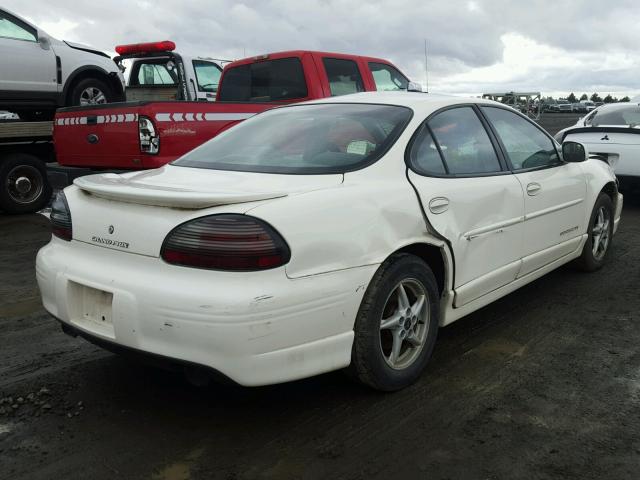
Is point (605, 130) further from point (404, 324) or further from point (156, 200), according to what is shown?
point (156, 200)

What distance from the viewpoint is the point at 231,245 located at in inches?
97.8

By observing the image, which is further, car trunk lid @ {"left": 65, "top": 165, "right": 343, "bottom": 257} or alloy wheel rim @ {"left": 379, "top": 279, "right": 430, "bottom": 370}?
alloy wheel rim @ {"left": 379, "top": 279, "right": 430, "bottom": 370}

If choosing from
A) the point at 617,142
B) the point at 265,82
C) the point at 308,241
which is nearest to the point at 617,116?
the point at 617,142

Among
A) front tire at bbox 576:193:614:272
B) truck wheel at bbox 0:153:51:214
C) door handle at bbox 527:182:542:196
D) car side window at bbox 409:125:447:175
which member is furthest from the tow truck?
front tire at bbox 576:193:614:272

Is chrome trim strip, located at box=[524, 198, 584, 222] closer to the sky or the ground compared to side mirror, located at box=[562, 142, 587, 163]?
closer to the ground

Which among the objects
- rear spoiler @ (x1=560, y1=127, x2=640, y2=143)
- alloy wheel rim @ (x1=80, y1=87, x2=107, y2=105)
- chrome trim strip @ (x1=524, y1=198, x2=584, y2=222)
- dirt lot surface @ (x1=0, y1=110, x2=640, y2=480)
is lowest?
dirt lot surface @ (x1=0, y1=110, x2=640, y2=480)

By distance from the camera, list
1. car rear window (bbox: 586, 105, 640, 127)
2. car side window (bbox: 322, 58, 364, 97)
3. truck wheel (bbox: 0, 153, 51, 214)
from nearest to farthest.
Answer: car side window (bbox: 322, 58, 364, 97), truck wheel (bbox: 0, 153, 51, 214), car rear window (bbox: 586, 105, 640, 127)

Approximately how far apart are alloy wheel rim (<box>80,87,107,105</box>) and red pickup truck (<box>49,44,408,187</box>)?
2589 mm

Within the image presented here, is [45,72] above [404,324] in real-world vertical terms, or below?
above

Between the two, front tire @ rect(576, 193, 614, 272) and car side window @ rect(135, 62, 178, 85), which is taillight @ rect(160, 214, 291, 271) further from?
car side window @ rect(135, 62, 178, 85)

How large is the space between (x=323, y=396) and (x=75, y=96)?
767cm

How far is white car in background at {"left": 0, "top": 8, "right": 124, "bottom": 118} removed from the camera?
27.5 ft

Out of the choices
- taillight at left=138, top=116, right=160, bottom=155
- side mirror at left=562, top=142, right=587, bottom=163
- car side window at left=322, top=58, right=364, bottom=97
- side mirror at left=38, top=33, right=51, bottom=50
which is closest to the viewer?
side mirror at left=562, top=142, right=587, bottom=163

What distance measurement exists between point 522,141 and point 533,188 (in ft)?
1.40
